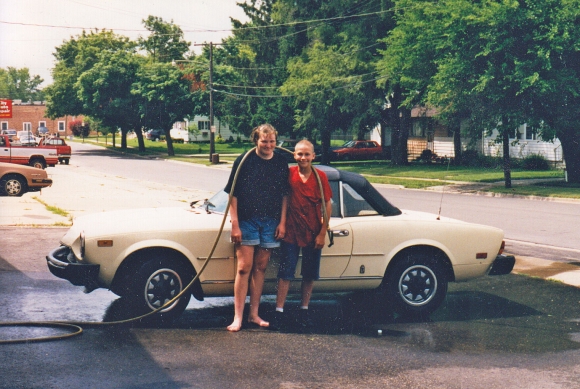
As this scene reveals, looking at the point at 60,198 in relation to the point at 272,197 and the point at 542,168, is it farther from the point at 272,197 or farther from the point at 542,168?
the point at 542,168

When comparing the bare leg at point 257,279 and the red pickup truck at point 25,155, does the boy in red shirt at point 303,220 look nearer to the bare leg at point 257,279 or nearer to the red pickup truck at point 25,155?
the bare leg at point 257,279

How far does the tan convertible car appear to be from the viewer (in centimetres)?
717

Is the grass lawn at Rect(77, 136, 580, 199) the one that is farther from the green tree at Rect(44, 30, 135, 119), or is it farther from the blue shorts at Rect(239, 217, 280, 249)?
the green tree at Rect(44, 30, 135, 119)

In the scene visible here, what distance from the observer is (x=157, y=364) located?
19.3ft

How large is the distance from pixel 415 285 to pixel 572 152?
1000 inches

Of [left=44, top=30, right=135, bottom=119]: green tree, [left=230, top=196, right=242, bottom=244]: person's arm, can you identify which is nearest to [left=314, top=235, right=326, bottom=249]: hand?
[left=230, top=196, right=242, bottom=244]: person's arm

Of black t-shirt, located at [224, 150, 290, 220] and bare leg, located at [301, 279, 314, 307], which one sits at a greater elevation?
black t-shirt, located at [224, 150, 290, 220]

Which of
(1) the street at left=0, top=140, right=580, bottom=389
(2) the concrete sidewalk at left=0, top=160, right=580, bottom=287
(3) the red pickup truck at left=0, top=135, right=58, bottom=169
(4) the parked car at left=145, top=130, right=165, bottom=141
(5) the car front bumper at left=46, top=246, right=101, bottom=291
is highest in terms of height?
(4) the parked car at left=145, top=130, right=165, bottom=141

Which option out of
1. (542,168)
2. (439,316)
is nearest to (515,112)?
(542,168)

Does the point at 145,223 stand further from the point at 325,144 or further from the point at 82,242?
the point at 325,144

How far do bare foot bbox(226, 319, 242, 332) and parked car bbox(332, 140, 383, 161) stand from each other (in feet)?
156

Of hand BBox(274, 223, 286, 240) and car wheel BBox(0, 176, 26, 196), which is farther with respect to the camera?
car wheel BBox(0, 176, 26, 196)

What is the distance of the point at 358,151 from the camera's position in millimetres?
54938

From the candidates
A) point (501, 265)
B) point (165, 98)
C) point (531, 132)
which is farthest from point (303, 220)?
point (165, 98)
